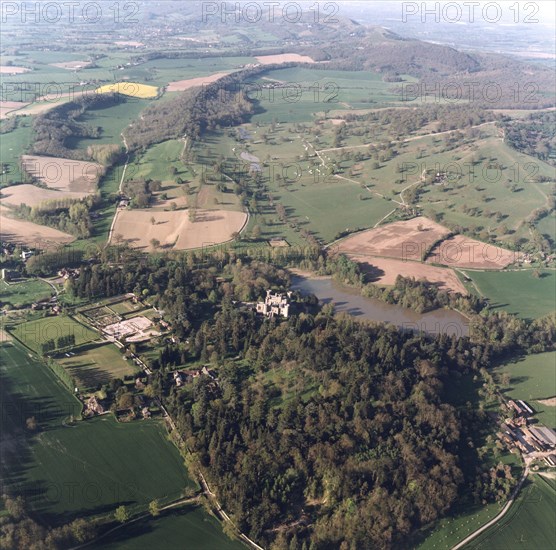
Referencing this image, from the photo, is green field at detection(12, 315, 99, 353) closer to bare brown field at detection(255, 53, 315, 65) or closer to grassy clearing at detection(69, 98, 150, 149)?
grassy clearing at detection(69, 98, 150, 149)

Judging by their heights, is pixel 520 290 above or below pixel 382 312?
above

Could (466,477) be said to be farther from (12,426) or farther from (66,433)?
(12,426)

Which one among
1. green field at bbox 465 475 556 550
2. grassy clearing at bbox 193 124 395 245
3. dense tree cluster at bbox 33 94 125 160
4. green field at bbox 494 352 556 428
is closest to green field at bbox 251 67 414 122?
grassy clearing at bbox 193 124 395 245

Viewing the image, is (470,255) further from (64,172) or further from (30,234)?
(64,172)

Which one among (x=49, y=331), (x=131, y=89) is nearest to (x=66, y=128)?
(x=131, y=89)

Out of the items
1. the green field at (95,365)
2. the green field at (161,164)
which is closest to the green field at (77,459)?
the green field at (95,365)

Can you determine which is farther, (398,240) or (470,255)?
(398,240)
